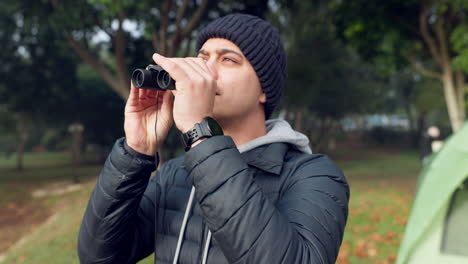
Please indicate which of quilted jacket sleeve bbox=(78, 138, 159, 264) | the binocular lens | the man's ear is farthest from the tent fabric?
the binocular lens

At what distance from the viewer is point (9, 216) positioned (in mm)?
10750

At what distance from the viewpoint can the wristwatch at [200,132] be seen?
1.35 meters

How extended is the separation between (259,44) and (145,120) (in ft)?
2.00

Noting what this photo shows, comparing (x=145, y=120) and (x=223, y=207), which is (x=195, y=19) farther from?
(x=223, y=207)

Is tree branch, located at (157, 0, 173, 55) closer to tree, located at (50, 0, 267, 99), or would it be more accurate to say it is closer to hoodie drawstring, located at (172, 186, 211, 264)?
tree, located at (50, 0, 267, 99)

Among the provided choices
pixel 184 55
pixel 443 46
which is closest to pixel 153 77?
pixel 443 46

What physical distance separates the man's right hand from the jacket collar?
37cm

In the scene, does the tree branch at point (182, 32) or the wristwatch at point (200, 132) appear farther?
the tree branch at point (182, 32)

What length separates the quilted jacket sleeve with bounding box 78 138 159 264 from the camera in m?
1.57

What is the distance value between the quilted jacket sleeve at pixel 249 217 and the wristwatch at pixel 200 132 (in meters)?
0.03

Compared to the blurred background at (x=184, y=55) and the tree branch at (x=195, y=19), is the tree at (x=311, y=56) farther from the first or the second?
the tree branch at (x=195, y=19)

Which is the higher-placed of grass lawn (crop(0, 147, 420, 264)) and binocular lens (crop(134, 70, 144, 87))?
binocular lens (crop(134, 70, 144, 87))

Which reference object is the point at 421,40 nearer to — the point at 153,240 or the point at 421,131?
the point at 153,240

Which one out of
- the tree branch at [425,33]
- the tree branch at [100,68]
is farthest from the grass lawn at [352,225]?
the tree branch at [425,33]
